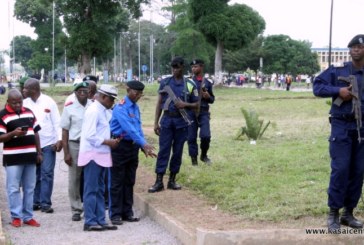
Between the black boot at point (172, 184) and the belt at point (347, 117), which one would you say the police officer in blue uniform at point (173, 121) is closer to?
the black boot at point (172, 184)

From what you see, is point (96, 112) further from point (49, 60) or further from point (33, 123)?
point (49, 60)

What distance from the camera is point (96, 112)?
704 centimetres

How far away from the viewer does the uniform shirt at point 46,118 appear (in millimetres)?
8445

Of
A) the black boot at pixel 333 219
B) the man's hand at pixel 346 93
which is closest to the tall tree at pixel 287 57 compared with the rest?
the black boot at pixel 333 219

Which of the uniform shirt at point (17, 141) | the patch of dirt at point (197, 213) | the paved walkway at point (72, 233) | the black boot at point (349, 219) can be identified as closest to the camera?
the black boot at point (349, 219)

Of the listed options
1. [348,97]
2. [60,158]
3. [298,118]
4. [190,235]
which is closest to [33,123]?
[190,235]

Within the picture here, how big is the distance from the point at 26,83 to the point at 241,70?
84.9m

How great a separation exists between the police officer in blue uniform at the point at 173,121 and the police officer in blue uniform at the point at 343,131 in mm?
2900

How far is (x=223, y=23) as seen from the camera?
4812 cm

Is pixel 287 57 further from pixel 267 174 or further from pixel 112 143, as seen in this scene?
pixel 112 143

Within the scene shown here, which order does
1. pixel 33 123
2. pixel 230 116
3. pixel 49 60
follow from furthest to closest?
pixel 49 60, pixel 230 116, pixel 33 123

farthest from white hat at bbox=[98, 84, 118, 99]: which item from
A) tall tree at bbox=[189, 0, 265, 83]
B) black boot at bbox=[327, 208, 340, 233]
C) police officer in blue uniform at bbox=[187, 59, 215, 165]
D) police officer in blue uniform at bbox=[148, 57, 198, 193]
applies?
tall tree at bbox=[189, 0, 265, 83]

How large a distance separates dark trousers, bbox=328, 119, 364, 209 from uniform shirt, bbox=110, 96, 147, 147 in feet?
7.51

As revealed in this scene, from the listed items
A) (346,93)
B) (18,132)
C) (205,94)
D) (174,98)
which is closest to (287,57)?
(205,94)
